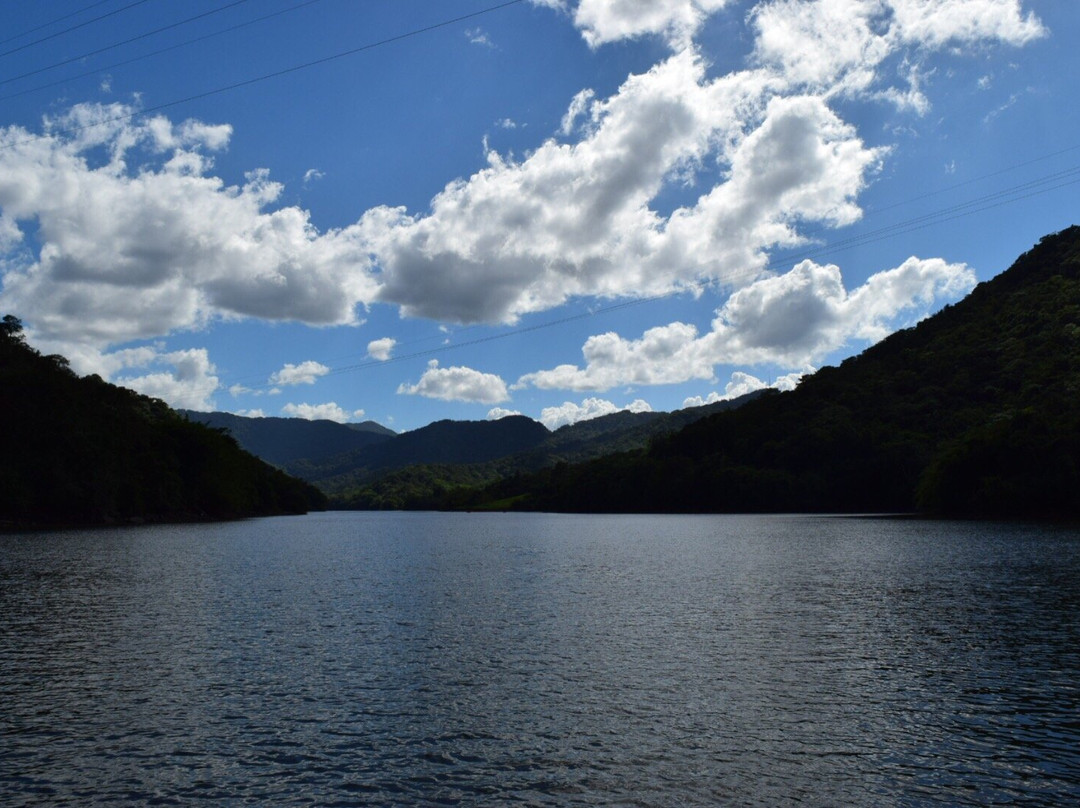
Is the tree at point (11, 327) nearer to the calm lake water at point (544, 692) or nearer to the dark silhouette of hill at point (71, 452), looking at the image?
the dark silhouette of hill at point (71, 452)

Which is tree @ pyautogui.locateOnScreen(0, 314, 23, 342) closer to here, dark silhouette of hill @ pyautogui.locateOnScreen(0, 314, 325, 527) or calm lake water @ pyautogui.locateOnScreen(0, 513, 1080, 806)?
dark silhouette of hill @ pyautogui.locateOnScreen(0, 314, 325, 527)

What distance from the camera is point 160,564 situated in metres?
66.6

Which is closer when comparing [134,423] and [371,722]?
[371,722]

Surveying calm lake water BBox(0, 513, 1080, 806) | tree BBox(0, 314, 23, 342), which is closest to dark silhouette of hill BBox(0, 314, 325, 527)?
tree BBox(0, 314, 23, 342)

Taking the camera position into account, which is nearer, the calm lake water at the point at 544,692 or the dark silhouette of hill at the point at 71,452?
the calm lake water at the point at 544,692

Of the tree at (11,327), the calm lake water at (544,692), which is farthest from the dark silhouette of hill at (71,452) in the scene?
the calm lake water at (544,692)

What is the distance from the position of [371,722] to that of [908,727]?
14.9 m

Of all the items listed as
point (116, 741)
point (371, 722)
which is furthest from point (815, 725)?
point (116, 741)

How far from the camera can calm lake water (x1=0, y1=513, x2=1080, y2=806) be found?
17125 millimetres

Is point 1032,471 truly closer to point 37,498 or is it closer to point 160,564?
point 160,564

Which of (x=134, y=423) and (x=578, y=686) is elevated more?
(x=134, y=423)

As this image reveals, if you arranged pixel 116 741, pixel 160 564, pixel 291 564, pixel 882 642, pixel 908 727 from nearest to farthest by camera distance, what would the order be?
pixel 116 741
pixel 908 727
pixel 882 642
pixel 160 564
pixel 291 564

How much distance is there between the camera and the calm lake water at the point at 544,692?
1712 centimetres

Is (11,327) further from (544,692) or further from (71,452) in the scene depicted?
(544,692)
